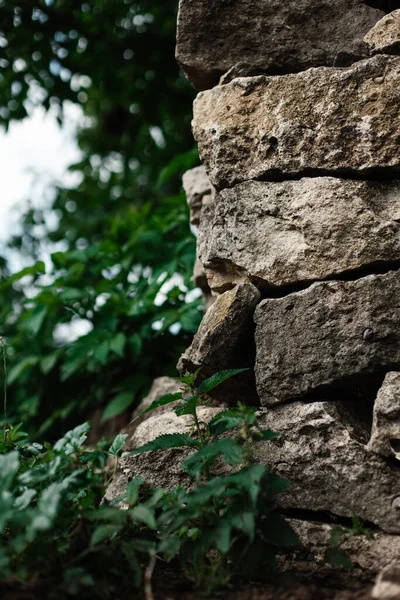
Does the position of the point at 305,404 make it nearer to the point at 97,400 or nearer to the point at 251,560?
the point at 251,560

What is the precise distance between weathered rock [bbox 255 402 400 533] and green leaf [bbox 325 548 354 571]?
0.41 feet

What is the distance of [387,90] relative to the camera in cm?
203

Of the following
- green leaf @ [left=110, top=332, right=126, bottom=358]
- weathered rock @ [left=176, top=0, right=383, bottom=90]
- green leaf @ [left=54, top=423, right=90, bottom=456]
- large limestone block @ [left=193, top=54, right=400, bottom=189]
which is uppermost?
weathered rock @ [left=176, top=0, right=383, bottom=90]

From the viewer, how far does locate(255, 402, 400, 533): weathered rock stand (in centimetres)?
178

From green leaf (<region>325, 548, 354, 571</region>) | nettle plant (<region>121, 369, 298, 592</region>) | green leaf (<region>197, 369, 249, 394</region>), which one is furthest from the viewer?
green leaf (<region>197, 369, 249, 394</region>)

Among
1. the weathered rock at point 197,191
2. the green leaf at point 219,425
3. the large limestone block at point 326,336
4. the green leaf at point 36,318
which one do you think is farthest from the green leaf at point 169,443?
the green leaf at point 36,318

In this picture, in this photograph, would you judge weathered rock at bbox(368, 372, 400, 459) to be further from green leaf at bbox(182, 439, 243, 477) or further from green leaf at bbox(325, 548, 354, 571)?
green leaf at bbox(182, 439, 243, 477)

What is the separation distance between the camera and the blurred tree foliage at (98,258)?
3416mm

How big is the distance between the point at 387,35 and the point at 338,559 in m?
1.76

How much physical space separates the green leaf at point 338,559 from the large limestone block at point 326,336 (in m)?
0.49

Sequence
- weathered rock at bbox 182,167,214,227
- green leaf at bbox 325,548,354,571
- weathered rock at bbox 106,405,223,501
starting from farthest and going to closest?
weathered rock at bbox 182,167,214,227
weathered rock at bbox 106,405,223,501
green leaf at bbox 325,548,354,571

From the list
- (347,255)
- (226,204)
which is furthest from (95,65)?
(347,255)

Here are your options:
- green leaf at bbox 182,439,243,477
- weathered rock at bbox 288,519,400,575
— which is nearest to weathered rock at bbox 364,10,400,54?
green leaf at bbox 182,439,243,477

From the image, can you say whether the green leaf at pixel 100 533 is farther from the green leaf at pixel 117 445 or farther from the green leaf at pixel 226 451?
the green leaf at pixel 117 445
